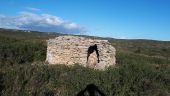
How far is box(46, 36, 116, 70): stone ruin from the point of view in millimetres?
16812

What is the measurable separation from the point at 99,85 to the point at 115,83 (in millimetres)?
987

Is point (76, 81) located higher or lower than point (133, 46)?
higher

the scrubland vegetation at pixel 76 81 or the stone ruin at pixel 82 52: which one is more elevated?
the stone ruin at pixel 82 52

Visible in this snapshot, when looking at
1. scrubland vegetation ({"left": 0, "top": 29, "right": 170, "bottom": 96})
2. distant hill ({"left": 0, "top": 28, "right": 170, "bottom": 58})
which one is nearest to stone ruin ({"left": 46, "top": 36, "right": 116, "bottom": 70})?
scrubland vegetation ({"left": 0, "top": 29, "right": 170, "bottom": 96})

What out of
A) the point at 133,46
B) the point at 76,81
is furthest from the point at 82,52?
the point at 133,46

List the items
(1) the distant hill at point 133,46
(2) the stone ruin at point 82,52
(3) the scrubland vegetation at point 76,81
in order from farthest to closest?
(1) the distant hill at point 133,46, (2) the stone ruin at point 82,52, (3) the scrubland vegetation at point 76,81

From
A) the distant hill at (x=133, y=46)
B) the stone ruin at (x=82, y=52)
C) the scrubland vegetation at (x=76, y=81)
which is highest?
the stone ruin at (x=82, y=52)

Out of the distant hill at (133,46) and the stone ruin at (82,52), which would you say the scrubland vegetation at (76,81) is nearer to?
the stone ruin at (82,52)

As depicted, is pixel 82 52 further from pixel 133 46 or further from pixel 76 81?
pixel 133 46

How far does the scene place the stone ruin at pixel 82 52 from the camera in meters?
16.8

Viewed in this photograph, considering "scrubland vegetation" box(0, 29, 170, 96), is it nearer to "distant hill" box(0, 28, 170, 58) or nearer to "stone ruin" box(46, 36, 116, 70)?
"stone ruin" box(46, 36, 116, 70)

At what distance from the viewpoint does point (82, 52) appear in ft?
55.1

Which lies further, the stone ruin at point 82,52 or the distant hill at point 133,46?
the distant hill at point 133,46

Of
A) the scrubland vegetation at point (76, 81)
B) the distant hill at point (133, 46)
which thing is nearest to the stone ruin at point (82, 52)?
the scrubland vegetation at point (76, 81)
